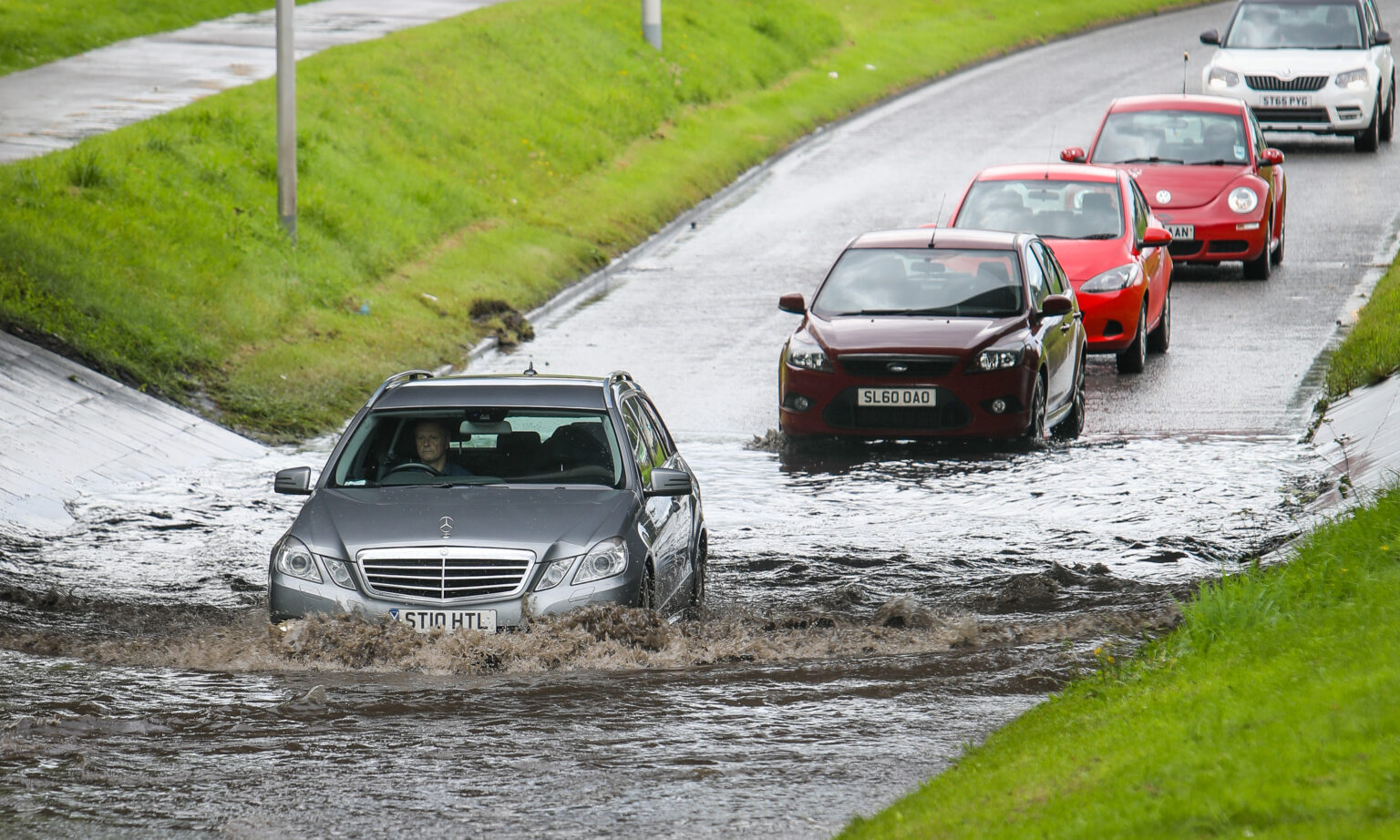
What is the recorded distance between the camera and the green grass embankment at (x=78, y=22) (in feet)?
88.0

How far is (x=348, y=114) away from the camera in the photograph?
24812 millimetres

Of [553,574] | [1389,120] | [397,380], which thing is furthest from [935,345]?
[1389,120]

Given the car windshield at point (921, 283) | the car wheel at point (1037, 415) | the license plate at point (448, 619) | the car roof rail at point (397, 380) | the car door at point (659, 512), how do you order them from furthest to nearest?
1. the car windshield at point (921, 283)
2. the car wheel at point (1037, 415)
3. the car roof rail at point (397, 380)
4. the car door at point (659, 512)
5. the license plate at point (448, 619)

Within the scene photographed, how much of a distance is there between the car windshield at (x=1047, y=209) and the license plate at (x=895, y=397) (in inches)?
177

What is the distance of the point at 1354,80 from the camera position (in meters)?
29.8

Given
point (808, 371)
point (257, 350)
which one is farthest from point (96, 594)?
point (257, 350)

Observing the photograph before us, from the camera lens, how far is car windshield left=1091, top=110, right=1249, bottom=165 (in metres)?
22.7

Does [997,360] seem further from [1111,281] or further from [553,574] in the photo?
[553,574]

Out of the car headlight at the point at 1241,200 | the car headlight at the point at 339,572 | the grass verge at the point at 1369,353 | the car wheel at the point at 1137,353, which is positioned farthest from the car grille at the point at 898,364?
the car headlight at the point at 1241,200

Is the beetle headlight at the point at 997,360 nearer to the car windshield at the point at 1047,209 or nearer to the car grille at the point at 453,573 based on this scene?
the car windshield at the point at 1047,209

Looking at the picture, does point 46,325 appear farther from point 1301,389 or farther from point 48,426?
point 1301,389

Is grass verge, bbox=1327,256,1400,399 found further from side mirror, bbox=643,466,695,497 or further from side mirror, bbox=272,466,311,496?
side mirror, bbox=272,466,311,496

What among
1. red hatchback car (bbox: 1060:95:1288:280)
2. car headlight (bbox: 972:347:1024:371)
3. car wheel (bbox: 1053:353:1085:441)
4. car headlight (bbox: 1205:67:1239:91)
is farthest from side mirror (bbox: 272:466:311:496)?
car headlight (bbox: 1205:67:1239:91)

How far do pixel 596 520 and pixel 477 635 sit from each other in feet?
2.75
